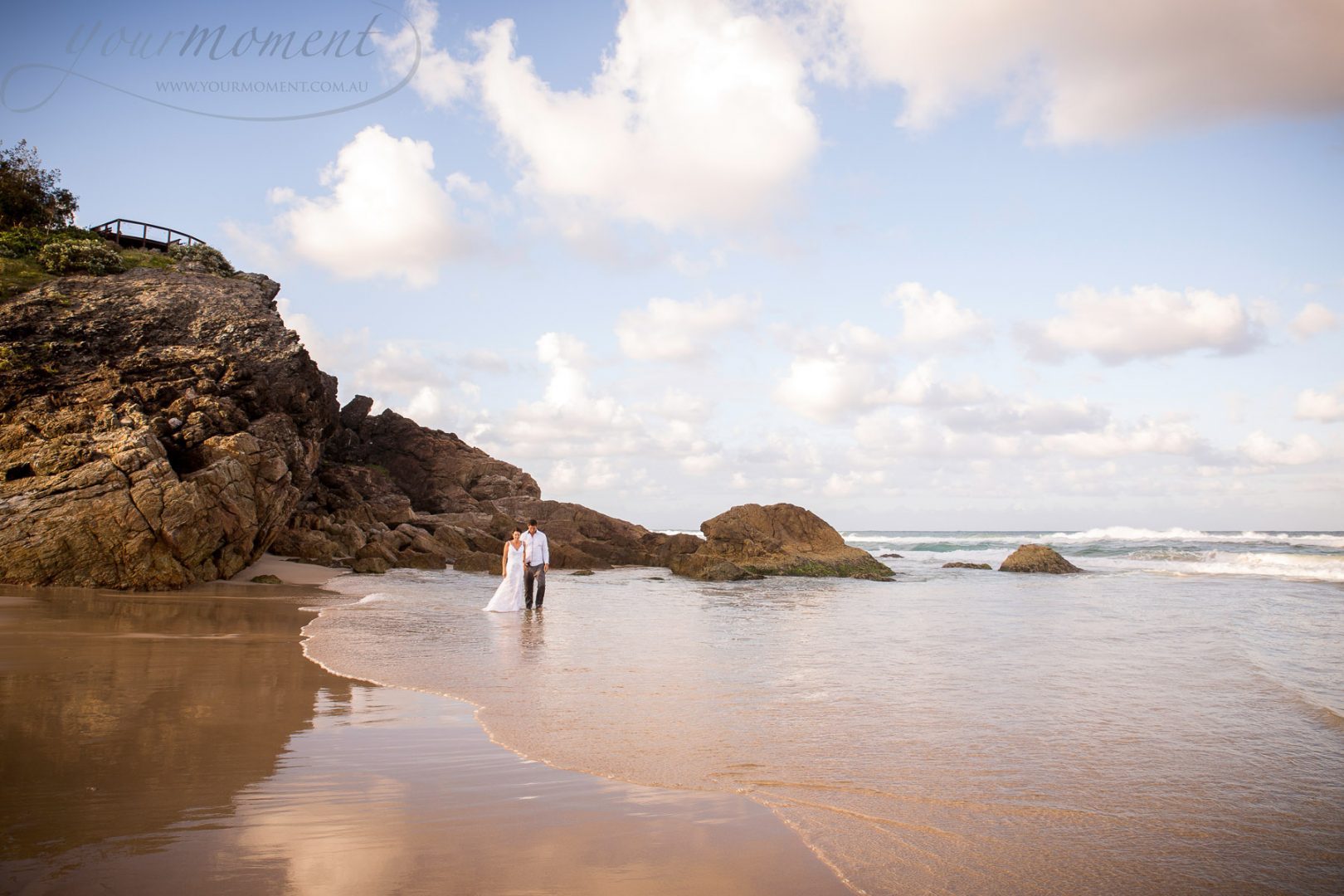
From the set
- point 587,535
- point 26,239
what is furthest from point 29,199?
point 587,535

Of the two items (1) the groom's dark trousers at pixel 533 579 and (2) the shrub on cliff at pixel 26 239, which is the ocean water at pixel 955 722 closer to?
(1) the groom's dark trousers at pixel 533 579

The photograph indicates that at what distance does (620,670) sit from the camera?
8.59 m

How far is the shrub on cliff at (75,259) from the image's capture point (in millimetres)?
23781

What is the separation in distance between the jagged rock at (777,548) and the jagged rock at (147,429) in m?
14.6

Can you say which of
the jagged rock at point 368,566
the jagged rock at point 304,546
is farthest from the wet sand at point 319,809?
the jagged rock at point 304,546

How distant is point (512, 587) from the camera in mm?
16172

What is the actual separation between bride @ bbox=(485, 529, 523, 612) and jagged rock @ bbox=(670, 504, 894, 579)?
36.8 feet

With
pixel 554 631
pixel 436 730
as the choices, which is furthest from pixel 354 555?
pixel 436 730

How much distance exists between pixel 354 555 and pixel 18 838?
2519 centimetres

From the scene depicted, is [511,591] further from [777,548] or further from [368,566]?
[777,548]

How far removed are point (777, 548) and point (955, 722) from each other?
22532 mm

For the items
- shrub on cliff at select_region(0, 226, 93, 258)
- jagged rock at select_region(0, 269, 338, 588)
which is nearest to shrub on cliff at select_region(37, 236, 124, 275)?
shrub on cliff at select_region(0, 226, 93, 258)

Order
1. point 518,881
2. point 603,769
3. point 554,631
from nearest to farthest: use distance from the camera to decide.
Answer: point 518,881, point 603,769, point 554,631

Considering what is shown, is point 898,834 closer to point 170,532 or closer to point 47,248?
point 170,532
